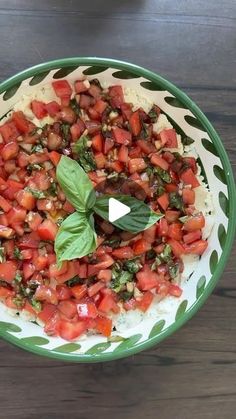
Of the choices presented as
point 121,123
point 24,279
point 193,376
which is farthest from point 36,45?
point 193,376

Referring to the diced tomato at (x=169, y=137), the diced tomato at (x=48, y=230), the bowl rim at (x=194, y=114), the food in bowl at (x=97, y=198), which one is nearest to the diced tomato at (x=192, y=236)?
the food in bowl at (x=97, y=198)

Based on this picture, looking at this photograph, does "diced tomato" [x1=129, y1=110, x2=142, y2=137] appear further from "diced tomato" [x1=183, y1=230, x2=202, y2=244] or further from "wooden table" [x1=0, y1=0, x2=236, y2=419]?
"diced tomato" [x1=183, y1=230, x2=202, y2=244]

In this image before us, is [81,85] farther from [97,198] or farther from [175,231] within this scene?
[175,231]

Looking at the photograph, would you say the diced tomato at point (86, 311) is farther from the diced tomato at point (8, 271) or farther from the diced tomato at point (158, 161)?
the diced tomato at point (158, 161)

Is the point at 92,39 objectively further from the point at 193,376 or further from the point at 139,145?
the point at 193,376

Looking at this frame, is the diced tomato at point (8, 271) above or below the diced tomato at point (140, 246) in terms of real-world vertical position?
above

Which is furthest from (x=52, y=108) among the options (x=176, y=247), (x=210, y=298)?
(x=210, y=298)
